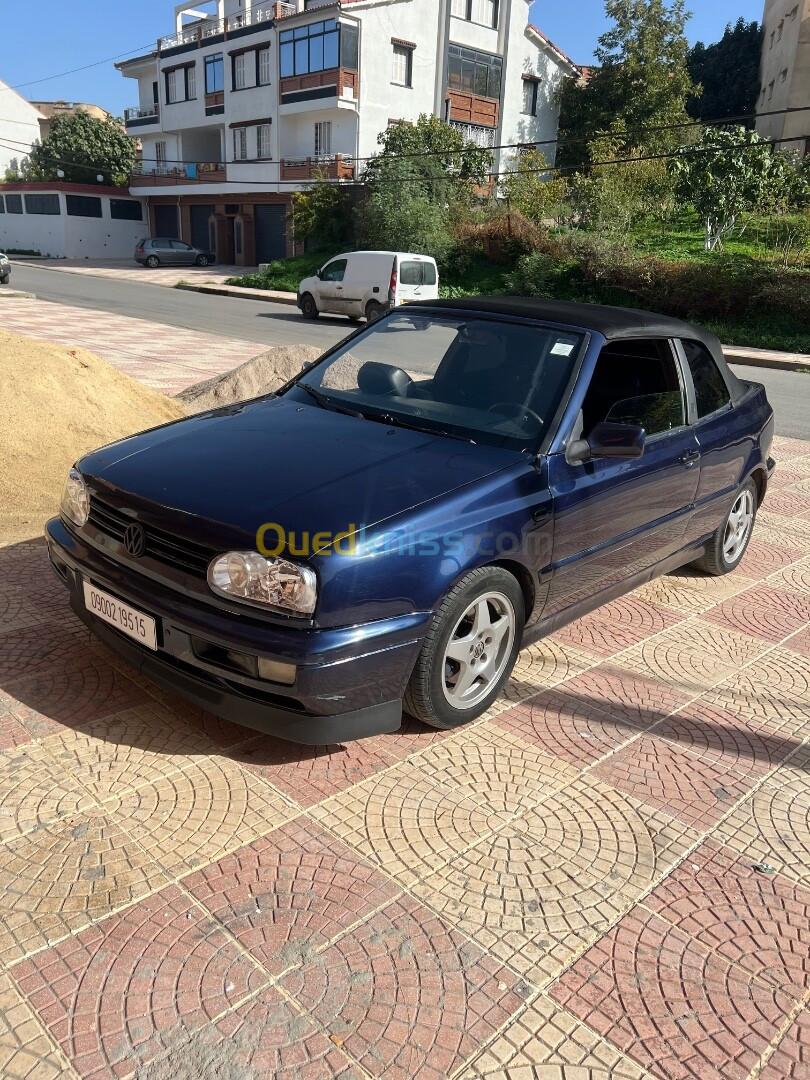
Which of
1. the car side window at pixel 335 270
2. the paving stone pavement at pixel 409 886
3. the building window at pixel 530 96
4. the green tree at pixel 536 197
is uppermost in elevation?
the building window at pixel 530 96

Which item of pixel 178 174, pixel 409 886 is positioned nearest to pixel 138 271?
pixel 178 174

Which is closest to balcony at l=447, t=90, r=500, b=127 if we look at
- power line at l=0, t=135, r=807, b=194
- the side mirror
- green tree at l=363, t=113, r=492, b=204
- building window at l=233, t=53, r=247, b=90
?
power line at l=0, t=135, r=807, b=194

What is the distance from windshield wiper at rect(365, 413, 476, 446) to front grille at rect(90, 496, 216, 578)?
1.20m

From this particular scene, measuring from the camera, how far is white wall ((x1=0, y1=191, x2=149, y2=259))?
51250mm

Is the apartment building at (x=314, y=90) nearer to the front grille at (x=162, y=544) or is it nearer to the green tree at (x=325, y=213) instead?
the green tree at (x=325, y=213)

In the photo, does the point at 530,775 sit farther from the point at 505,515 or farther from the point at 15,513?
the point at 15,513

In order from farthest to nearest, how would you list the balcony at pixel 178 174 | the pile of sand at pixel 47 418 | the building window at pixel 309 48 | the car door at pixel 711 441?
the balcony at pixel 178 174, the building window at pixel 309 48, the pile of sand at pixel 47 418, the car door at pixel 711 441

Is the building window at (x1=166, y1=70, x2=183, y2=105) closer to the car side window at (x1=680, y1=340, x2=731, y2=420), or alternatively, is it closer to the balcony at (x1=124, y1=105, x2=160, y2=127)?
the balcony at (x1=124, y1=105, x2=160, y2=127)

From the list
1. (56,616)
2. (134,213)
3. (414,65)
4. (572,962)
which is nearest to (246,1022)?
(572,962)

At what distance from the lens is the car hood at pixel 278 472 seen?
3.06 metres

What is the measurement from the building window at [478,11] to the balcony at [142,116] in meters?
20.0

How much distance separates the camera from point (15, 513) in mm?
5820

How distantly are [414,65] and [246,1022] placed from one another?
147ft

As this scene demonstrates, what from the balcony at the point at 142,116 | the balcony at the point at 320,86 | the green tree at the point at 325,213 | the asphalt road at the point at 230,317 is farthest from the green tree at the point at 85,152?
the green tree at the point at 325,213
